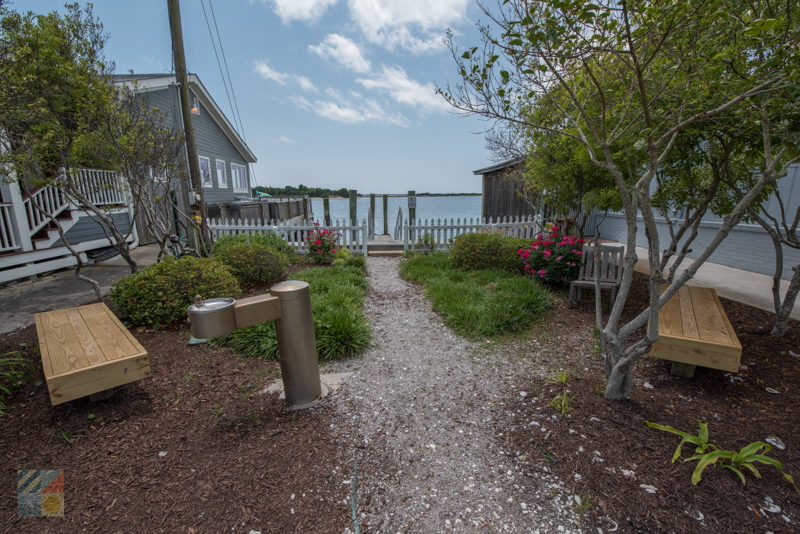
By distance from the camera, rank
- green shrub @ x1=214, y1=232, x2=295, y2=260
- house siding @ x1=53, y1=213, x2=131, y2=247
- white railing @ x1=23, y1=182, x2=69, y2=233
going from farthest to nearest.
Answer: green shrub @ x1=214, y1=232, x2=295, y2=260 → house siding @ x1=53, y1=213, x2=131, y2=247 → white railing @ x1=23, y1=182, x2=69, y2=233

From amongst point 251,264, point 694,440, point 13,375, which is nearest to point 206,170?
point 251,264

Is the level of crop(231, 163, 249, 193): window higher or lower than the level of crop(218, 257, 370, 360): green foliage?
higher

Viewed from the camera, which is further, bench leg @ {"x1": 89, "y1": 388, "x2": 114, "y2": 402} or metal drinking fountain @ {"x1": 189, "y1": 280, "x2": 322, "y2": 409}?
bench leg @ {"x1": 89, "y1": 388, "x2": 114, "y2": 402}

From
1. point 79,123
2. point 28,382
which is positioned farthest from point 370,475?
point 79,123

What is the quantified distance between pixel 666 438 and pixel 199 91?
14752 millimetres

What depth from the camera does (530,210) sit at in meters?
12.8

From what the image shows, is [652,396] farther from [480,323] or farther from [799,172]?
[799,172]

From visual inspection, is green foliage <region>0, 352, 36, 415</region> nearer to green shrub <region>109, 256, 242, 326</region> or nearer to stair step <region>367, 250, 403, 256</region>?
green shrub <region>109, 256, 242, 326</region>

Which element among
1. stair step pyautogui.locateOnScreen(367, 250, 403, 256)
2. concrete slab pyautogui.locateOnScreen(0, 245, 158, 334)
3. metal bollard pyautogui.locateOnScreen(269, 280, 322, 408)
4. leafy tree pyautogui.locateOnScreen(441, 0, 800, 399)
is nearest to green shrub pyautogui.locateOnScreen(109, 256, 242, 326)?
concrete slab pyautogui.locateOnScreen(0, 245, 158, 334)

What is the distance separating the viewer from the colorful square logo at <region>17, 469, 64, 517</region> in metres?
1.71

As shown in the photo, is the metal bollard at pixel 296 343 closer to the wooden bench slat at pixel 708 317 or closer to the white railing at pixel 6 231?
the wooden bench slat at pixel 708 317

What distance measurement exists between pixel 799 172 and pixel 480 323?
5.80 meters

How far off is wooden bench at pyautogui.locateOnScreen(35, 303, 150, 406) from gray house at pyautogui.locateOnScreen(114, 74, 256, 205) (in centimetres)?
845

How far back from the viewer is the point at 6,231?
5984 mm
